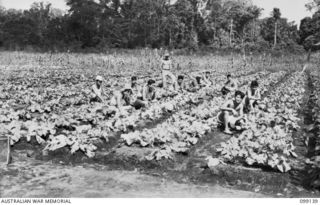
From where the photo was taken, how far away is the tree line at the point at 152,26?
2427 cm

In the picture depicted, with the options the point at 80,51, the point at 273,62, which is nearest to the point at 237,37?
the point at 273,62

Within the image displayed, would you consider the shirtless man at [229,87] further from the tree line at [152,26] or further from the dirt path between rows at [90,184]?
the tree line at [152,26]

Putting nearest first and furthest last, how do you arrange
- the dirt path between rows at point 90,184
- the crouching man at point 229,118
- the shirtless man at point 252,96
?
the dirt path between rows at point 90,184 < the crouching man at point 229,118 < the shirtless man at point 252,96

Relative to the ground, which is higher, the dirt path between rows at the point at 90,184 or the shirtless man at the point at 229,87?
the shirtless man at the point at 229,87

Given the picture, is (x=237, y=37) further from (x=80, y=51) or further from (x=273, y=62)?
(x=80, y=51)

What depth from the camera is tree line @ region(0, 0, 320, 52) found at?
24.3m

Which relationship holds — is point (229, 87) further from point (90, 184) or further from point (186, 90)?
point (90, 184)

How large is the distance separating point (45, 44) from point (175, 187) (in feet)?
68.4

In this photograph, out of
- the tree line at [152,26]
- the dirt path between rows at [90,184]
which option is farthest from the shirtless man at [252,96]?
the tree line at [152,26]

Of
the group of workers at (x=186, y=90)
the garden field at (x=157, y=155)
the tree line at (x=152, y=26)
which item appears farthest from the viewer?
the tree line at (x=152, y=26)

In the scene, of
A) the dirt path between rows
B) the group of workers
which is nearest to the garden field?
the dirt path between rows

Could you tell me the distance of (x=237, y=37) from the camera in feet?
113

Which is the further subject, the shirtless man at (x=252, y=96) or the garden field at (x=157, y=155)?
the shirtless man at (x=252, y=96)

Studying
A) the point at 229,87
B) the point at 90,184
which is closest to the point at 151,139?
the point at 90,184
